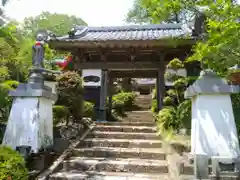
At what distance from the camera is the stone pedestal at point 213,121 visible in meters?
4.20

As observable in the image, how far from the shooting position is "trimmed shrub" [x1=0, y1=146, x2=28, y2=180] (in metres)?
3.97

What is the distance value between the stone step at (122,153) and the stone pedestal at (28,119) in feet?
3.77

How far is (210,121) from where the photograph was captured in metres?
4.32

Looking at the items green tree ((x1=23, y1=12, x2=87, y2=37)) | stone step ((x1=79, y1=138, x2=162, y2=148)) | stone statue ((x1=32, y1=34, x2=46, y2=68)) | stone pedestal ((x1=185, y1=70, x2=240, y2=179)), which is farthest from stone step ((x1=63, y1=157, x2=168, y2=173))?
green tree ((x1=23, y1=12, x2=87, y2=37))

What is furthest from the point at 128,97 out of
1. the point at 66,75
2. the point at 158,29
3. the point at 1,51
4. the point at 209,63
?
the point at 209,63

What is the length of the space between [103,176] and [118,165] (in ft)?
1.73

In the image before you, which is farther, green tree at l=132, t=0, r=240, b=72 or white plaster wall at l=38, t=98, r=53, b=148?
white plaster wall at l=38, t=98, r=53, b=148

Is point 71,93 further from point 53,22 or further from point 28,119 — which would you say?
point 53,22

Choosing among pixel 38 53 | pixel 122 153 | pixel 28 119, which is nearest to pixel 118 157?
pixel 122 153

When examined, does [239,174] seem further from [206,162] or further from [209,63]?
[209,63]

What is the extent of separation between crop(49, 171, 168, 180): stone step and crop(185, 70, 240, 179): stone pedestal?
3.79ft

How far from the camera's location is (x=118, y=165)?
5582 millimetres

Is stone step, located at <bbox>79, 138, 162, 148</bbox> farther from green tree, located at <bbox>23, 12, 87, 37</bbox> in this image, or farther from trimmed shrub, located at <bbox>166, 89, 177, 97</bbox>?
green tree, located at <bbox>23, 12, 87, 37</bbox>

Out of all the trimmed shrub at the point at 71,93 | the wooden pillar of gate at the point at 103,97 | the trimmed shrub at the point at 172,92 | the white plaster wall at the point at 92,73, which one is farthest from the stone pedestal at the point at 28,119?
the trimmed shrub at the point at 172,92
